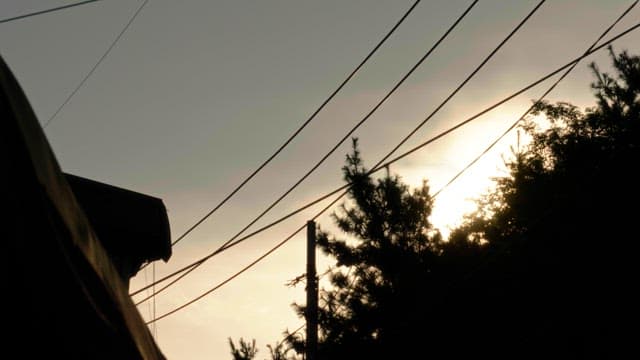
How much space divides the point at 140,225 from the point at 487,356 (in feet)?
38.4

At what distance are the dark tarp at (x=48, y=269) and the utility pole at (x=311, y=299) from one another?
8680 millimetres

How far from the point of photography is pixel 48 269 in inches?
114

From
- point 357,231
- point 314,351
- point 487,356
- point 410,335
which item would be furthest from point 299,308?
point 314,351

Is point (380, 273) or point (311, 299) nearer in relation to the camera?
point (311, 299)

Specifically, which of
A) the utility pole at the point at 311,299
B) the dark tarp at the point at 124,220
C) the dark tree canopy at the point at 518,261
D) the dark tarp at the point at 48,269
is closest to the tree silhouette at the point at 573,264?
the dark tree canopy at the point at 518,261

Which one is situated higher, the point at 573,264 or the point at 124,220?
the point at 124,220

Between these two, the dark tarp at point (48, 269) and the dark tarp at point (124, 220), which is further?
the dark tarp at point (124, 220)

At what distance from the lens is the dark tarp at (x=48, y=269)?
2.38m

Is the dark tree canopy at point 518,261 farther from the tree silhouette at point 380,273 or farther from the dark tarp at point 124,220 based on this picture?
the dark tarp at point 124,220

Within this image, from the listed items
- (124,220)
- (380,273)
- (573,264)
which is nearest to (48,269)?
(124,220)

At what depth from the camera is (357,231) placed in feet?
101

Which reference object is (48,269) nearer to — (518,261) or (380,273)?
(518,261)

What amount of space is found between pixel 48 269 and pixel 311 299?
9.92m

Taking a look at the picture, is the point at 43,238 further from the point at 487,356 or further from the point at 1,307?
the point at 487,356
